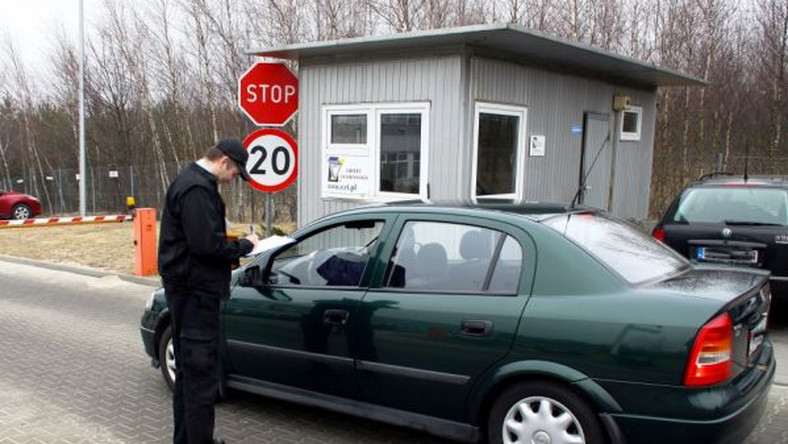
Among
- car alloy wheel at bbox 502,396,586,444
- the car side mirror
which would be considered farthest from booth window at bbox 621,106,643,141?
car alloy wheel at bbox 502,396,586,444

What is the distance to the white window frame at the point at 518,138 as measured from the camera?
27.1 feet

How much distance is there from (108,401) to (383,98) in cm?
525

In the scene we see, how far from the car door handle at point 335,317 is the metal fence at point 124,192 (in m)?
15.1

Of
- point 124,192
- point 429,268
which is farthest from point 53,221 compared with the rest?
point 429,268

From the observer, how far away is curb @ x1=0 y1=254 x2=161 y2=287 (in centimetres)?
1033

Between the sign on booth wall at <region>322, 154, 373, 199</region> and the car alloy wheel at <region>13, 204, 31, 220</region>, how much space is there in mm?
19320

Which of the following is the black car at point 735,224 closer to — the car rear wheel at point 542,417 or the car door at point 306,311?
the car door at point 306,311

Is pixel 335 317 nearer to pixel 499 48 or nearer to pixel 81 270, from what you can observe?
pixel 499 48

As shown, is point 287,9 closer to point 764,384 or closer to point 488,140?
point 488,140

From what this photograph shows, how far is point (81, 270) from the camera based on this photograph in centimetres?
1153

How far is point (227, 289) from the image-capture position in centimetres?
376

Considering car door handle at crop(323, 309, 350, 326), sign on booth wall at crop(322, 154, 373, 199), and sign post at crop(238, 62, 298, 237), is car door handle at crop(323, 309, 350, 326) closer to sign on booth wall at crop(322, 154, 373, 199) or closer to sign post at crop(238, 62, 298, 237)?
sign post at crop(238, 62, 298, 237)

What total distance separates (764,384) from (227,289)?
297 cm

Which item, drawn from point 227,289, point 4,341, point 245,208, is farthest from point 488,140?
point 245,208
